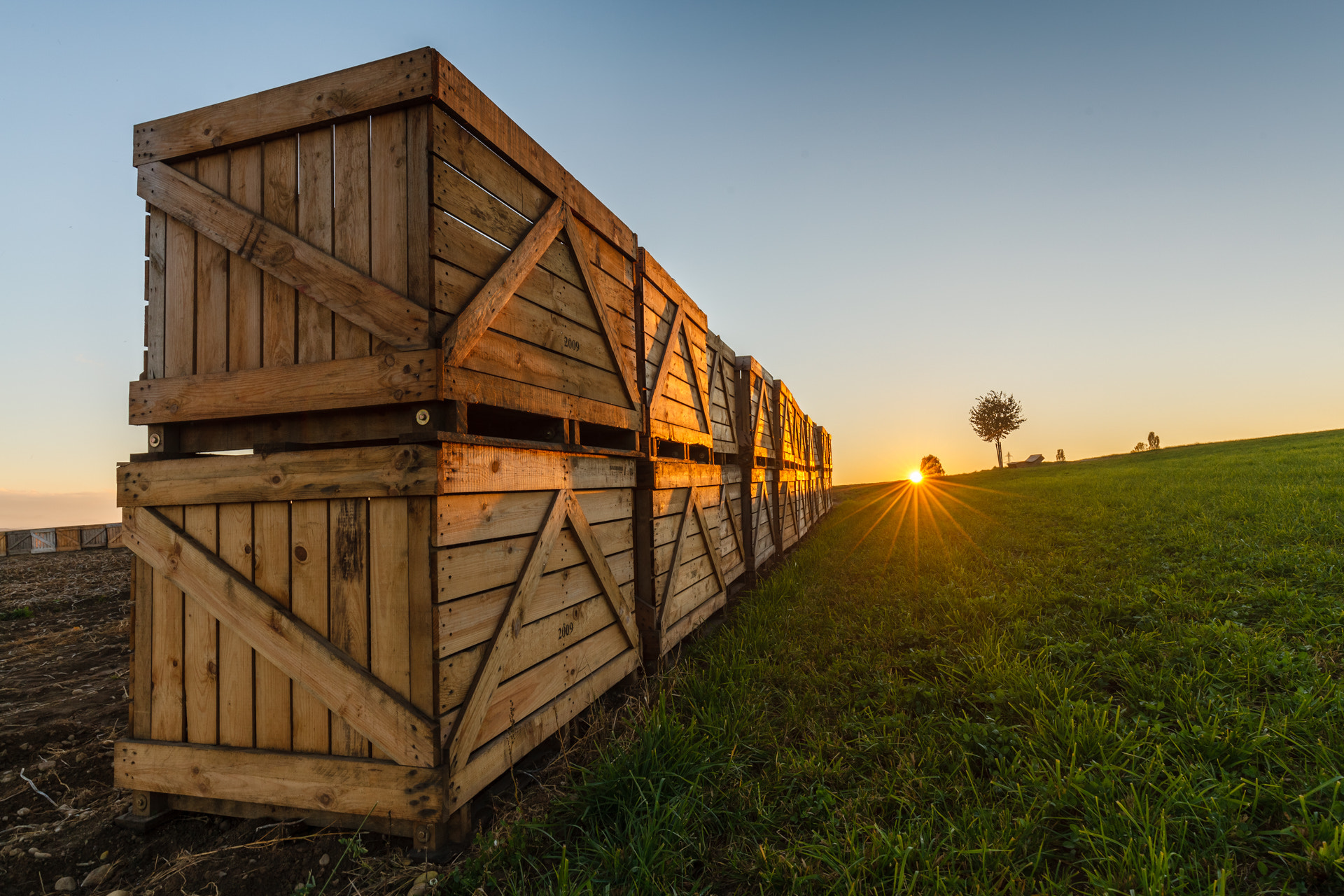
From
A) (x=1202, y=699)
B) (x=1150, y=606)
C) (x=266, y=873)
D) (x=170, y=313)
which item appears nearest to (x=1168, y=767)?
(x=1202, y=699)

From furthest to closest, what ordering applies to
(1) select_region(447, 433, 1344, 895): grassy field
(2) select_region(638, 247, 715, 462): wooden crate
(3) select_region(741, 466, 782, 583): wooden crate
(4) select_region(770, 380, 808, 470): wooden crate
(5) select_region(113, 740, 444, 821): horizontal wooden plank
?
1. (4) select_region(770, 380, 808, 470): wooden crate
2. (3) select_region(741, 466, 782, 583): wooden crate
3. (2) select_region(638, 247, 715, 462): wooden crate
4. (5) select_region(113, 740, 444, 821): horizontal wooden plank
5. (1) select_region(447, 433, 1344, 895): grassy field

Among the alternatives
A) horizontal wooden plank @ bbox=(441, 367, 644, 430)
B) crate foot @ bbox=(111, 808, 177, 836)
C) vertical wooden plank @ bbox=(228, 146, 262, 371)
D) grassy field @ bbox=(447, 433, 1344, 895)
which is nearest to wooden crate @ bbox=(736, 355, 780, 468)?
grassy field @ bbox=(447, 433, 1344, 895)

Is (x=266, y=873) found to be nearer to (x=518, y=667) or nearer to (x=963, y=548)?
(x=518, y=667)

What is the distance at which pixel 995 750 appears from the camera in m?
3.13

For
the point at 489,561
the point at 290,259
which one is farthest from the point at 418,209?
the point at 489,561

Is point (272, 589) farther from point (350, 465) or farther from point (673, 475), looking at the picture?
point (673, 475)

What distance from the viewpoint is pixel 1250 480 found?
12.0 metres

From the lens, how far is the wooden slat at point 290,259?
258 centimetres

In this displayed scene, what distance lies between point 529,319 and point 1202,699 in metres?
4.52

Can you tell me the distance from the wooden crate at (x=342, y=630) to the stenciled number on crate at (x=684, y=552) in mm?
1483

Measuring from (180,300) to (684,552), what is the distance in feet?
12.7

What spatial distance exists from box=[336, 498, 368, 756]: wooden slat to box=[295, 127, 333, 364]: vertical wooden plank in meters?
0.77

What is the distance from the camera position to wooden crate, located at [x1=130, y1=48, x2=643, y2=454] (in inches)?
103

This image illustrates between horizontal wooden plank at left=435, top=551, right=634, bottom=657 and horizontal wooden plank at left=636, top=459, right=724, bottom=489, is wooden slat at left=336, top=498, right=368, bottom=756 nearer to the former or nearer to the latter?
horizontal wooden plank at left=435, top=551, right=634, bottom=657
